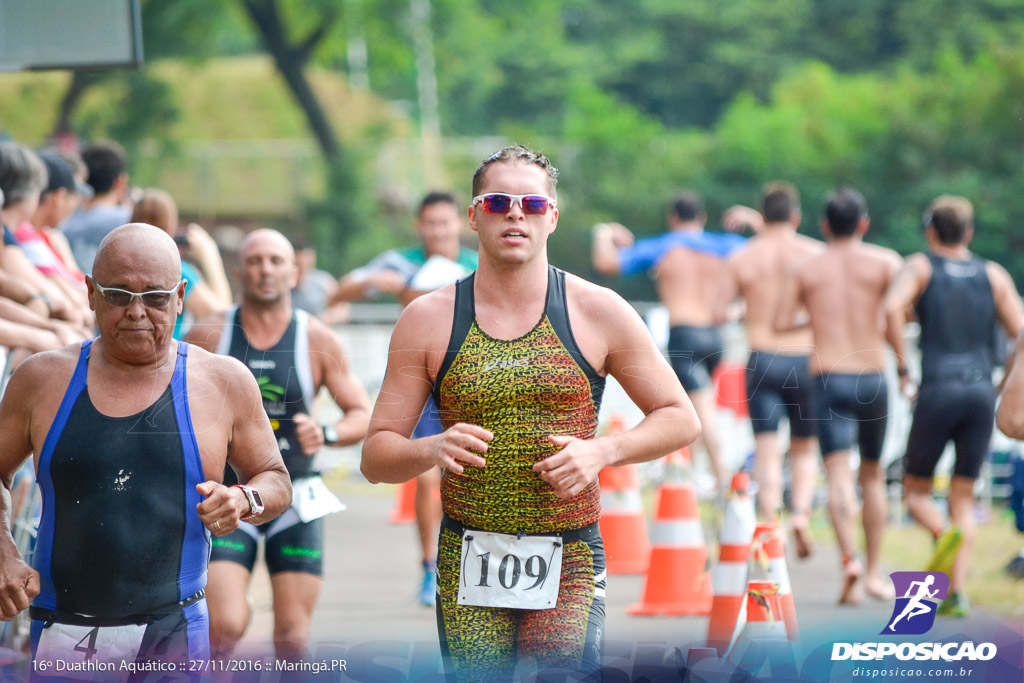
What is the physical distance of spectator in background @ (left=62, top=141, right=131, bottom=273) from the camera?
7.19m

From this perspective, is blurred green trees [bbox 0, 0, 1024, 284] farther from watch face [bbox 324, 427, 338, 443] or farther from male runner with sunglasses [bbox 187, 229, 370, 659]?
watch face [bbox 324, 427, 338, 443]

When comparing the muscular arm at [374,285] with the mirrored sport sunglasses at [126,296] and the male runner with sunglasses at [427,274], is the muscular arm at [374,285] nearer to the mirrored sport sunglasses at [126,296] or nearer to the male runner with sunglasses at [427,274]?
the male runner with sunglasses at [427,274]

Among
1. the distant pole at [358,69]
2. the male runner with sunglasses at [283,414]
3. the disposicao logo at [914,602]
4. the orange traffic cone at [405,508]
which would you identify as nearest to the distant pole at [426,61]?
the distant pole at [358,69]

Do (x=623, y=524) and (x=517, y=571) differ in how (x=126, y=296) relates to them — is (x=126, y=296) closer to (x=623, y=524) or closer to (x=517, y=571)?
(x=517, y=571)

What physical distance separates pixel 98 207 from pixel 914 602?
16.3 feet

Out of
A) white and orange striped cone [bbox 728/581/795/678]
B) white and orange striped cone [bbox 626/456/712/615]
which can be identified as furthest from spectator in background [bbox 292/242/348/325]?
white and orange striped cone [bbox 728/581/795/678]

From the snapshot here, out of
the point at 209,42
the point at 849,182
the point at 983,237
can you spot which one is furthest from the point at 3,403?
the point at 209,42

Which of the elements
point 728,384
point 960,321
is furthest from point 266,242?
point 728,384

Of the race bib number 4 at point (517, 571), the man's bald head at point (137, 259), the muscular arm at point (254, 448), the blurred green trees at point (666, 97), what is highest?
the blurred green trees at point (666, 97)

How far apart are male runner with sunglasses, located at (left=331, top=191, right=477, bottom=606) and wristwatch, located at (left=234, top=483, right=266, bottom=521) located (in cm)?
392

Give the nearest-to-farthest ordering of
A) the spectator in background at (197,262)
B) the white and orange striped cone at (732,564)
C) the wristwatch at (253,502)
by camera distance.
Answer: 1. the wristwatch at (253,502)
2. the spectator in background at (197,262)
3. the white and orange striped cone at (732,564)

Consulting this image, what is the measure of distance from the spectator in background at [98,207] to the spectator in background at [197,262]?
0.79 meters

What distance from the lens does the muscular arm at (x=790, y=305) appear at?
27.6 ft

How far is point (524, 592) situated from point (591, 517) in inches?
11.5
